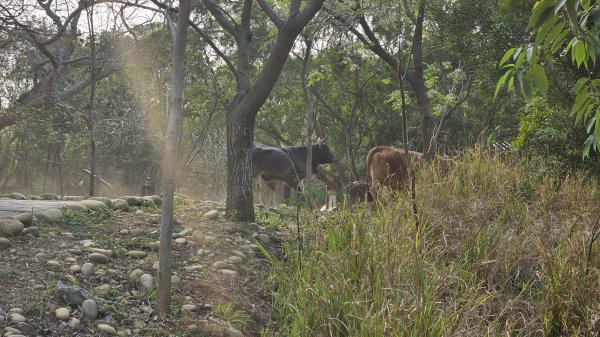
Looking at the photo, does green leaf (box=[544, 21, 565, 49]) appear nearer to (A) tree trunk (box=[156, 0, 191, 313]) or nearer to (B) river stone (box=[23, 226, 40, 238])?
(A) tree trunk (box=[156, 0, 191, 313])

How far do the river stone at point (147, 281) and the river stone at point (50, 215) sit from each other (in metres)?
1.75

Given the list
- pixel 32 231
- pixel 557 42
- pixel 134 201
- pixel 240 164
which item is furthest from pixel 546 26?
pixel 134 201

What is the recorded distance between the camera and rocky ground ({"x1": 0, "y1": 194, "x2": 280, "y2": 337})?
14.6 feet

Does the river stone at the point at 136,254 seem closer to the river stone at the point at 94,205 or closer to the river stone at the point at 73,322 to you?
the river stone at the point at 73,322

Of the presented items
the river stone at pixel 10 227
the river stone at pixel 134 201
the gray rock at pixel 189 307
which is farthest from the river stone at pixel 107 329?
the river stone at pixel 134 201

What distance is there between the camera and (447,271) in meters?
5.38

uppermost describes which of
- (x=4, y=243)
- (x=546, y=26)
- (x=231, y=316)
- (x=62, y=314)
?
(x=546, y=26)

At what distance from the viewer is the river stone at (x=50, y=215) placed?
6.50 metres

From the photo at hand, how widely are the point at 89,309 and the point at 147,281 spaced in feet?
2.39

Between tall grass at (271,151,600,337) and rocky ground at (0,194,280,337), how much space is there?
41 centimetres

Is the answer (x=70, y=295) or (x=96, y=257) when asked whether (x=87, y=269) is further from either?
(x=70, y=295)

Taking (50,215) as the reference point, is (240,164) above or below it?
above

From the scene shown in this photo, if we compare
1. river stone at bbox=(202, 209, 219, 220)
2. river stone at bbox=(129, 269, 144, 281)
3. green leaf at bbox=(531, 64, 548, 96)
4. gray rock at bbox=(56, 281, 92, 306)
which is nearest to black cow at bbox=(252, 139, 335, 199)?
river stone at bbox=(202, 209, 219, 220)

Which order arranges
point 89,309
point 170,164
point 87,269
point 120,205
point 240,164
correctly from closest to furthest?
1. point 89,309
2. point 170,164
3. point 87,269
4. point 120,205
5. point 240,164
